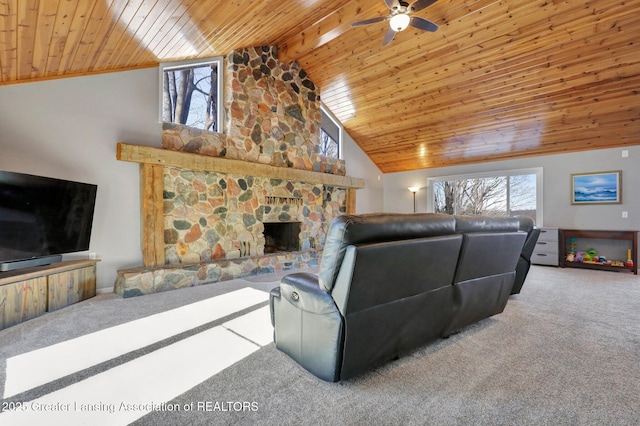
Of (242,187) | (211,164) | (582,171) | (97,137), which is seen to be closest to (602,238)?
(582,171)

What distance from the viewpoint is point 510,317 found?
279cm

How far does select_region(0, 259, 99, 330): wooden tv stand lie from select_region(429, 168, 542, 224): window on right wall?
23.0 feet

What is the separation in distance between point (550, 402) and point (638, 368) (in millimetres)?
915

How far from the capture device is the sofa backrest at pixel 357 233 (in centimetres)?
152

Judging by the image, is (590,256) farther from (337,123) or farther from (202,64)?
(202,64)

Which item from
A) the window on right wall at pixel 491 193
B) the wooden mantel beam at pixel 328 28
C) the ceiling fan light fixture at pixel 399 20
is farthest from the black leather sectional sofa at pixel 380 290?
the window on right wall at pixel 491 193

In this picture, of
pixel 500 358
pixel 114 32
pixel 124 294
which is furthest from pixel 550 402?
→ pixel 114 32

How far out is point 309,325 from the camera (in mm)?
1720

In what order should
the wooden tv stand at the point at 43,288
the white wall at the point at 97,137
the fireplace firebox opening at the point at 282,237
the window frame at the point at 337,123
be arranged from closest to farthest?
the wooden tv stand at the point at 43,288
the white wall at the point at 97,137
the fireplace firebox opening at the point at 282,237
the window frame at the point at 337,123

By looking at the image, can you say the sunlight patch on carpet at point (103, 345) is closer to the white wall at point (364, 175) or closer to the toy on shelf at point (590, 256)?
the white wall at point (364, 175)

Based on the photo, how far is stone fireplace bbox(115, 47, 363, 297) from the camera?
3.84 meters

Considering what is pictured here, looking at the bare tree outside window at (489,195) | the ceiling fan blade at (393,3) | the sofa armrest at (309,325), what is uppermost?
the ceiling fan blade at (393,3)

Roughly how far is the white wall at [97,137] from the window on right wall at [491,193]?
6.36m

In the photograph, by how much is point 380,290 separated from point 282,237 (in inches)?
175
